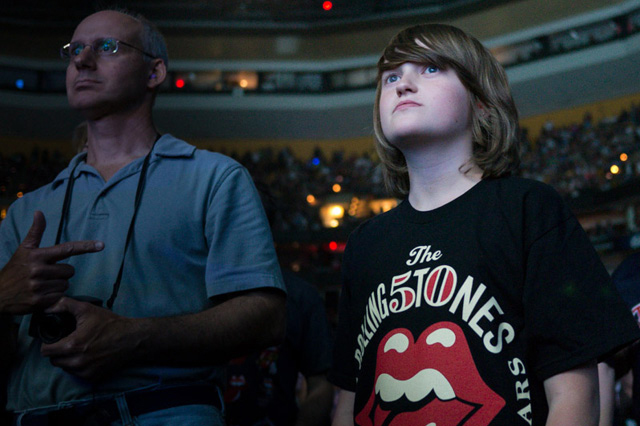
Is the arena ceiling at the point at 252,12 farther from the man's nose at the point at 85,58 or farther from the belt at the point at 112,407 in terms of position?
the belt at the point at 112,407

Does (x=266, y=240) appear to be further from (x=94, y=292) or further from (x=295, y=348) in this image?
(x=295, y=348)

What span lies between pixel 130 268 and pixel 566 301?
34.8 inches

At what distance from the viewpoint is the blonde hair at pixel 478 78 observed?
4.53 ft

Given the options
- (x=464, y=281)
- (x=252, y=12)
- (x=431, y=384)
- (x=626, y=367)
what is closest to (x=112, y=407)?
(x=431, y=384)

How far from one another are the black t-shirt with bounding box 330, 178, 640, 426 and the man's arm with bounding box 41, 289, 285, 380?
9.1 inches

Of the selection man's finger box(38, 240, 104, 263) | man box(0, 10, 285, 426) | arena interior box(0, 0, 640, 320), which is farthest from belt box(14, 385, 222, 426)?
arena interior box(0, 0, 640, 320)

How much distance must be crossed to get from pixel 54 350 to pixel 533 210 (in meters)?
0.92

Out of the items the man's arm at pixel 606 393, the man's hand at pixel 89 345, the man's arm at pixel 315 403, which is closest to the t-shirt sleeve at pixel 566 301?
the man's arm at pixel 606 393

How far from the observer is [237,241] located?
144 centimetres

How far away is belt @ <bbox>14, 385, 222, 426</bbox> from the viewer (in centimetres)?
122

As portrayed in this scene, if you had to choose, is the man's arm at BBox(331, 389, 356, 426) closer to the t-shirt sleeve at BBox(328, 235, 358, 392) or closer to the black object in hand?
the t-shirt sleeve at BBox(328, 235, 358, 392)

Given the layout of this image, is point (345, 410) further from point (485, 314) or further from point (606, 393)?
point (606, 393)

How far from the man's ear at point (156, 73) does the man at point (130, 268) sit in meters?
0.02

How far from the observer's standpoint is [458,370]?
3.80 feet
